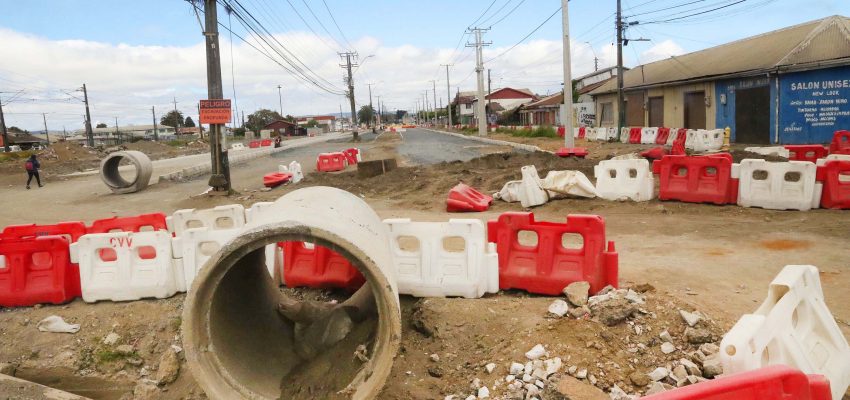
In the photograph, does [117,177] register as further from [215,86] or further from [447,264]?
[447,264]

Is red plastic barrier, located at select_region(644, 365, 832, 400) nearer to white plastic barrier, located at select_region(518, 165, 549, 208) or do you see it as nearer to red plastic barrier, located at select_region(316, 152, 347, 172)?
white plastic barrier, located at select_region(518, 165, 549, 208)

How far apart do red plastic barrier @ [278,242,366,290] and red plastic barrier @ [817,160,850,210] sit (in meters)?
8.08

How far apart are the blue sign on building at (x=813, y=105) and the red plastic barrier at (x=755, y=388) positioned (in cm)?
2333

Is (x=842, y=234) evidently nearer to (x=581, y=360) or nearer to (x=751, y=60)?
(x=581, y=360)

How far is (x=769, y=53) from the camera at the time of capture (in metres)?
26.0

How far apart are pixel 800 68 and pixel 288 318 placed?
23704 millimetres

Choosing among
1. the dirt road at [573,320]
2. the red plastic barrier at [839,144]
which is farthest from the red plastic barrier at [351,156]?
the red plastic barrier at [839,144]

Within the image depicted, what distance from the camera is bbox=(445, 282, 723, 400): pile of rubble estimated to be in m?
4.17

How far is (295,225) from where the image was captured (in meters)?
4.27

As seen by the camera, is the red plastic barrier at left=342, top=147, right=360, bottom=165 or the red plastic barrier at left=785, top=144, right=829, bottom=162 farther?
the red plastic barrier at left=342, top=147, right=360, bottom=165

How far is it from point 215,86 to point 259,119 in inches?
4483

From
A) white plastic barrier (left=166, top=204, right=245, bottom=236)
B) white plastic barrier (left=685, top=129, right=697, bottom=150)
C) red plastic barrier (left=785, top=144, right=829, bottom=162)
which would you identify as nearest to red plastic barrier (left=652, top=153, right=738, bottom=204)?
red plastic barrier (left=785, top=144, right=829, bottom=162)

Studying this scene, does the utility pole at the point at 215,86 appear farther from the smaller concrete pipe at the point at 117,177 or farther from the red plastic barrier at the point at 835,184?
the red plastic barrier at the point at 835,184

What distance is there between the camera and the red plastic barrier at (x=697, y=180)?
425 inches
